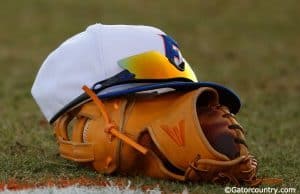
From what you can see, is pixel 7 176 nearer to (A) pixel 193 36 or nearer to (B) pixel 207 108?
(B) pixel 207 108

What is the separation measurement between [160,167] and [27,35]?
775 cm

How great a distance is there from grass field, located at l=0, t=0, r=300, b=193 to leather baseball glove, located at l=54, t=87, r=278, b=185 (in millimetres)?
74

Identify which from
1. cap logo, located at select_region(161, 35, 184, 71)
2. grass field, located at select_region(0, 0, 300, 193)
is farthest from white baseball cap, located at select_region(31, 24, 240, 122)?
grass field, located at select_region(0, 0, 300, 193)

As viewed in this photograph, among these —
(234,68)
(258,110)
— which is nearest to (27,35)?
(234,68)

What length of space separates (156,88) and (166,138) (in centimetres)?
25

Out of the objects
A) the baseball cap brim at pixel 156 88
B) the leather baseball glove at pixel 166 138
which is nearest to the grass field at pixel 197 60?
the leather baseball glove at pixel 166 138

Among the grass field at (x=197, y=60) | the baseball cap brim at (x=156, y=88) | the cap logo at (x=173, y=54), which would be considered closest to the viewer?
the baseball cap brim at (x=156, y=88)

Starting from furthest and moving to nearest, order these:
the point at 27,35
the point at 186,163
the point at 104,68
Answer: the point at 27,35 → the point at 104,68 → the point at 186,163

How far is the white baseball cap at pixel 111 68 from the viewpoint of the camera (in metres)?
3.45

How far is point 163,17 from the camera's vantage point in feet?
39.6

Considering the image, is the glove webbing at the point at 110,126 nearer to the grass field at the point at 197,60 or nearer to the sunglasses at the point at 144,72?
the sunglasses at the point at 144,72

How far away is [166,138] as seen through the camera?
3.25 m

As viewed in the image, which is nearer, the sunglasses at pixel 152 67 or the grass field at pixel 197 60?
the sunglasses at pixel 152 67

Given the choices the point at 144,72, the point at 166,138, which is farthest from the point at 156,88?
the point at 166,138
